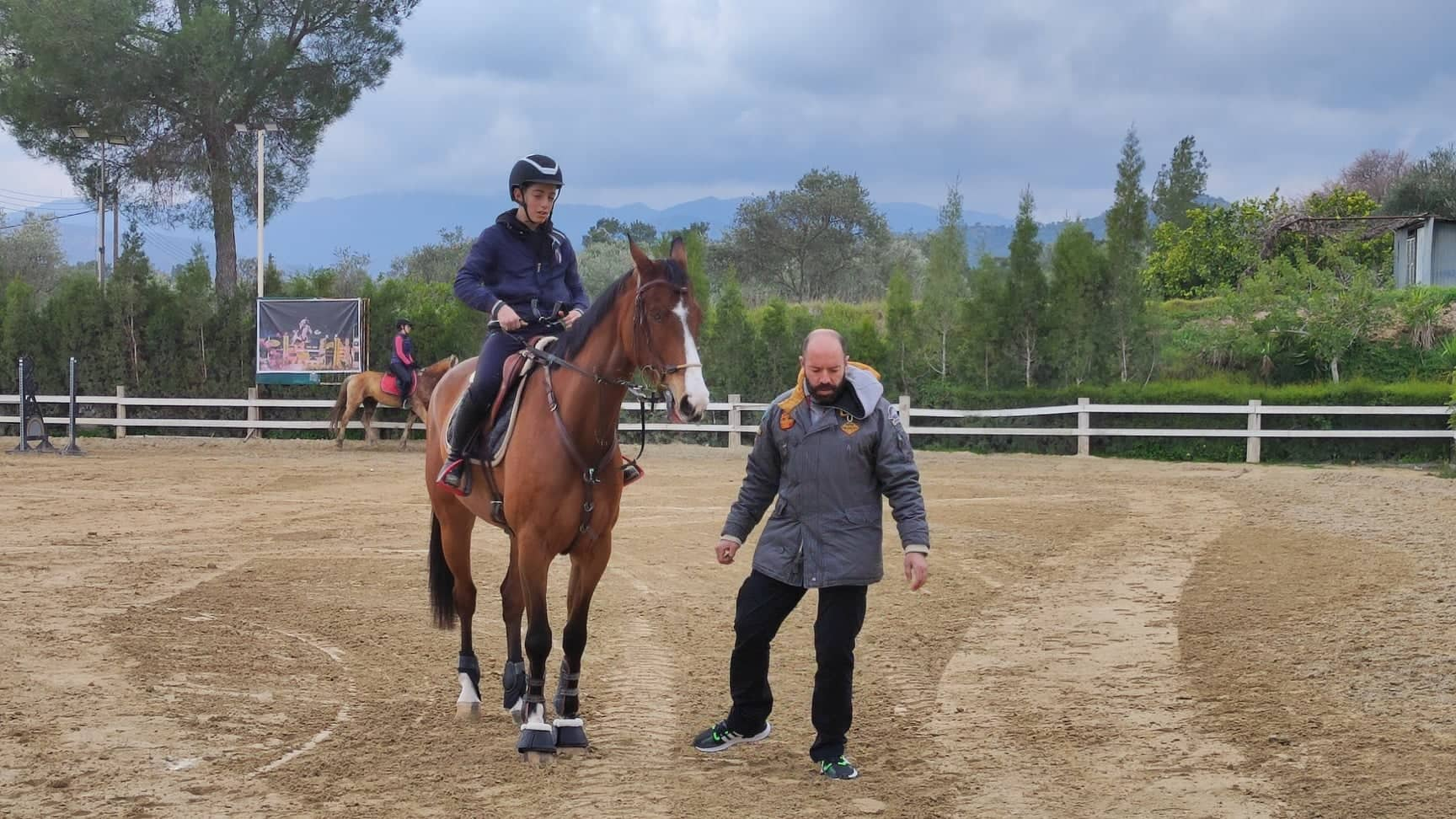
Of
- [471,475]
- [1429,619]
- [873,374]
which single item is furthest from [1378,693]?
[471,475]

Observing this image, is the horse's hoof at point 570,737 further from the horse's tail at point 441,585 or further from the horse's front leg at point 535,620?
the horse's tail at point 441,585

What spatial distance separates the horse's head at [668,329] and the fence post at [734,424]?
702 inches

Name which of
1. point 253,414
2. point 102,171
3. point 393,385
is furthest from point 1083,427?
point 102,171

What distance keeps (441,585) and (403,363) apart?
52.9 feet

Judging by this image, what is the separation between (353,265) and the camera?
51781 millimetres

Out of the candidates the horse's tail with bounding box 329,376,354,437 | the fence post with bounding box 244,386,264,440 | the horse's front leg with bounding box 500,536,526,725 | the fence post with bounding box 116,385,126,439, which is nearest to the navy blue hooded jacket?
the horse's front leg with bounding box 500,536,526,725

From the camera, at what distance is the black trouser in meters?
4.93

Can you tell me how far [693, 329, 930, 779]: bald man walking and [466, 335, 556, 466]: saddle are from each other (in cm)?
133

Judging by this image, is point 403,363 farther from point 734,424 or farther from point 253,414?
point 734,424

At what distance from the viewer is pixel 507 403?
5.91 metres

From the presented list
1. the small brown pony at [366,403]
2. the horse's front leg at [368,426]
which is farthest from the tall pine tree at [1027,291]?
the horse's front leg at [368,426]

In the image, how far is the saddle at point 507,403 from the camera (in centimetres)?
577

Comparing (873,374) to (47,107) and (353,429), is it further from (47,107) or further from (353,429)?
(47,107)

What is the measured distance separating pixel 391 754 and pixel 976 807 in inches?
97.7
